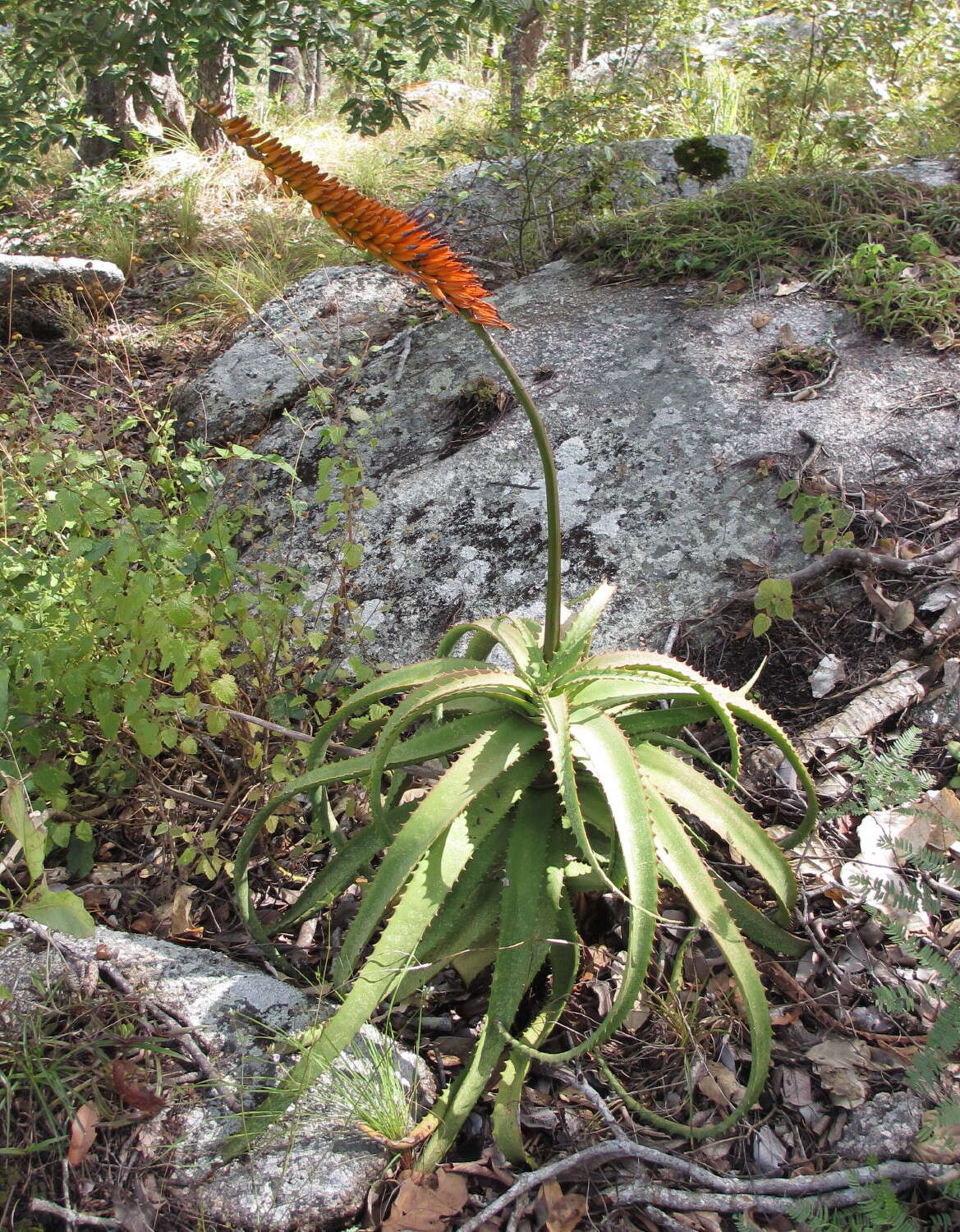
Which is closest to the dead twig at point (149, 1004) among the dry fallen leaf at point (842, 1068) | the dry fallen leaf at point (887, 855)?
the dry fallen leaf at point (842, 1068)

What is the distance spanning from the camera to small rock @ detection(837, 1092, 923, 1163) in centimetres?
149

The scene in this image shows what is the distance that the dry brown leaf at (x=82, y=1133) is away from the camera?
1534 mm

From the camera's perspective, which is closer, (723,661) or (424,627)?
(723,661)

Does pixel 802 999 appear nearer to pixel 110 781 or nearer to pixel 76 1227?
pixel 76 1227

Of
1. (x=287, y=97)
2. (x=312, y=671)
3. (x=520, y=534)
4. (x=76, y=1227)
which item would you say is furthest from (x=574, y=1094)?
(x=287, y=97)

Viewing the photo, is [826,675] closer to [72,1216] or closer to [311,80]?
[72,1216]

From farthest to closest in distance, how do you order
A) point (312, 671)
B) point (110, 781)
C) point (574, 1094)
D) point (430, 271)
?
point (312, 671) < point (110, 781) < point (574, 1094) < point (430, 271)

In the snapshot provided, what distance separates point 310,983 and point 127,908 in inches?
23.9

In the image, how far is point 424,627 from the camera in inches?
109

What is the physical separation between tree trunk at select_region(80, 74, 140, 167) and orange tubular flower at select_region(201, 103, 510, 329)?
6558mm

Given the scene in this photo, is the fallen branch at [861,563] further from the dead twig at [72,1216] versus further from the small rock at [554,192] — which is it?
the small rock at [554,192]

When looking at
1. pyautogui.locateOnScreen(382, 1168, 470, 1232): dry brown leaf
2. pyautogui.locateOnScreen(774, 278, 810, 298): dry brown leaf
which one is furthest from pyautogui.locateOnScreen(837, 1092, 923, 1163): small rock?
pyautogui.locateOnScreen(774, 278, 810, 298): dry brown leaf

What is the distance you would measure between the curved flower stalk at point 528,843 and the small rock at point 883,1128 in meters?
0.20

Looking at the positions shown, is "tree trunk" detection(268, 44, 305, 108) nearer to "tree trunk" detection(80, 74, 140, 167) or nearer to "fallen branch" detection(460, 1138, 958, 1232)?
"tree trunk" detection(80, 74, 140, 167)
